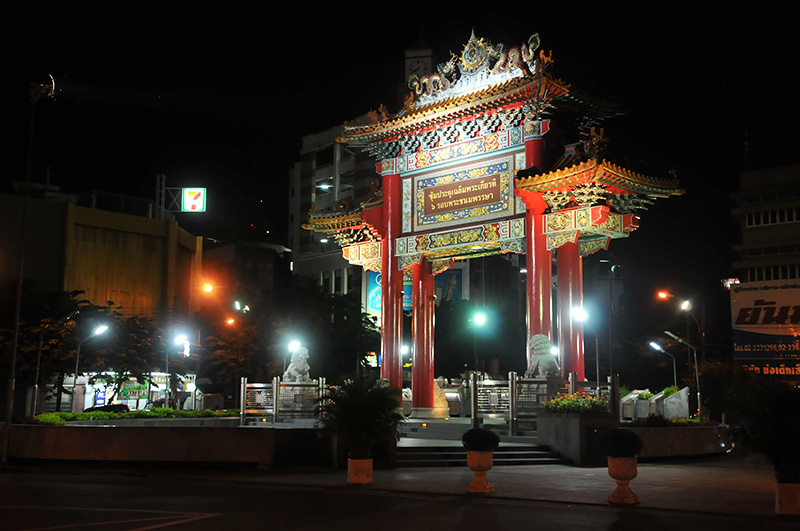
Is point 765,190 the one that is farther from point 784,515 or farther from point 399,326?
point 784,515

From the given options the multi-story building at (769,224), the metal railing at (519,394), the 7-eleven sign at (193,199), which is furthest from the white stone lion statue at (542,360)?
the 7-eleven sign at (193,199)

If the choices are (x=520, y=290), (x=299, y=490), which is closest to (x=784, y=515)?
(x=299, y=490)

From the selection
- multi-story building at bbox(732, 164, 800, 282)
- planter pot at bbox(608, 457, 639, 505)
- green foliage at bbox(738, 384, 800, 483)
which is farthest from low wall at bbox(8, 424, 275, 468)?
multi-story building at bbox(732, 164, 800, 282)

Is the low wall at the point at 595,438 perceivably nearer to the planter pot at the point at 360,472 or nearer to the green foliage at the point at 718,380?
the green foliage at the point at 718,380

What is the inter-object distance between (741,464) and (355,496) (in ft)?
41.6

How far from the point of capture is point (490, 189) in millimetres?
27594

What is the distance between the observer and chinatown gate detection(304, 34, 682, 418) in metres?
25.5

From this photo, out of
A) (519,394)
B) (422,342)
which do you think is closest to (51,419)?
(422,342)

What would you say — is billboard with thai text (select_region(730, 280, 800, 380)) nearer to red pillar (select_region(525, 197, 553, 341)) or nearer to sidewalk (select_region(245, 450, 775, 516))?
red pillar (select_region(525, 197, 553, 341))

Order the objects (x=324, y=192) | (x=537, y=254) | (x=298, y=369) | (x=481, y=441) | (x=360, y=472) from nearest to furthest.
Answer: (x=481, y=441) → (x=360, y=472) → (x=537, y=254) → (x=298, y=369) → (x=324, y=192)

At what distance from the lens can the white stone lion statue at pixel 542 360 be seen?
24.1 metres

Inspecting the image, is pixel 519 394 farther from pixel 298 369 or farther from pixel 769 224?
pixel 769 224

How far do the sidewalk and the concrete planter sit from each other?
53cm

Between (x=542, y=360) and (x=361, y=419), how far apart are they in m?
8.60
